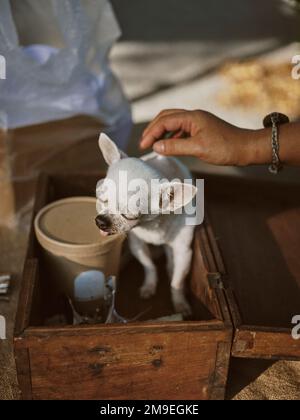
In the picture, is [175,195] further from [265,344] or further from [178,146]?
[265,344]

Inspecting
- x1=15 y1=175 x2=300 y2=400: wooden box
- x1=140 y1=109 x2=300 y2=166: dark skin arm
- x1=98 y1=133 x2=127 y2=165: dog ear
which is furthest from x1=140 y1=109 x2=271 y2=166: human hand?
x1=15 y1=175 x2=300 y2=400: wooden box

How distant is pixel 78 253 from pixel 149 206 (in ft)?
0.76

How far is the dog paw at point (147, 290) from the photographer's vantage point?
1654 millimetres

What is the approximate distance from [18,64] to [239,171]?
3.75 feet

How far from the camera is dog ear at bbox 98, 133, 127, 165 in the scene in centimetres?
140

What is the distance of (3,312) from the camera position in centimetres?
165

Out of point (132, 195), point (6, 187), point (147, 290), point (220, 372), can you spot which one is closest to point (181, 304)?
point (147, 290)

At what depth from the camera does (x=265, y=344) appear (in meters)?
1.22

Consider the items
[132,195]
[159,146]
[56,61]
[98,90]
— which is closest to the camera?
[132,195]

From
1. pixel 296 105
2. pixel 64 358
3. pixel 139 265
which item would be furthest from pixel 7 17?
pixel 296 105

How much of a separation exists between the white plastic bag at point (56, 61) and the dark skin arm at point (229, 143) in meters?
0.69

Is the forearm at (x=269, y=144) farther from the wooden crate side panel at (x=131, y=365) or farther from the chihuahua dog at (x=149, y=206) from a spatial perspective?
the wooden crate side panel at (x=131, y=365)
